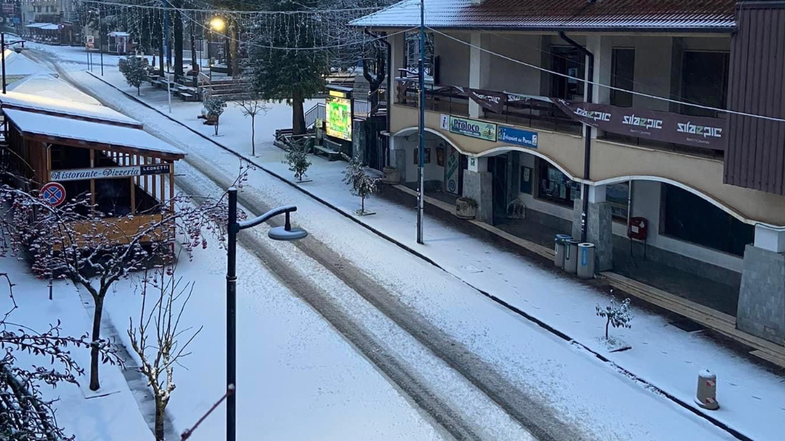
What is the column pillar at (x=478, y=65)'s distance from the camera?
29.0 metres

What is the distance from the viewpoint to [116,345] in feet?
60.8

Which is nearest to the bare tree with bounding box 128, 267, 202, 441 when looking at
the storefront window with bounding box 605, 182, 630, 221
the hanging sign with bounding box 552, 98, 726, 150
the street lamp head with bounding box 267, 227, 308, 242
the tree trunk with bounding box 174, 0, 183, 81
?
the street lamp head with bounding box 267, 227, 308, 242

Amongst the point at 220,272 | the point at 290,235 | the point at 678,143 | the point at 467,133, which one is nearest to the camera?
the point at 290,235

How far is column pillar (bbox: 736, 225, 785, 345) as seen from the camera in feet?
61.6

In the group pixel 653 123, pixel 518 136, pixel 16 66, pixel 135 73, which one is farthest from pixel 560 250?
pixel 16 66

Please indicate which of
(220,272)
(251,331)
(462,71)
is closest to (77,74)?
(462,71)

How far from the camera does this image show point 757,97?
61.0 ft

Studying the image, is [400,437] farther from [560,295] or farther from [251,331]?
[560,295]

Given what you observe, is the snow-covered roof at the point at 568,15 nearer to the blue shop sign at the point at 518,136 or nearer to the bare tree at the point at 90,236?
the blue shop sign at the point at 518,136

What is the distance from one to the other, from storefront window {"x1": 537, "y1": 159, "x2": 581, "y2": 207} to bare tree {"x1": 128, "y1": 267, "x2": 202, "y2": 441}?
1279cm

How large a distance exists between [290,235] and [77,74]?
64716mm

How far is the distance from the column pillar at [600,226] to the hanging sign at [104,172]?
11654 mm

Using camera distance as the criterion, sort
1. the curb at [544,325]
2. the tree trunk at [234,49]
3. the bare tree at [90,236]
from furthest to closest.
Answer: the tree trunk at [234,49], the curb at [544,325], the bare tree at [90,236]

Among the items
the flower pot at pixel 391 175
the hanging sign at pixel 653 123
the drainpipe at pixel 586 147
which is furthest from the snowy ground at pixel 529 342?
the flower pot at pixel 391 175
